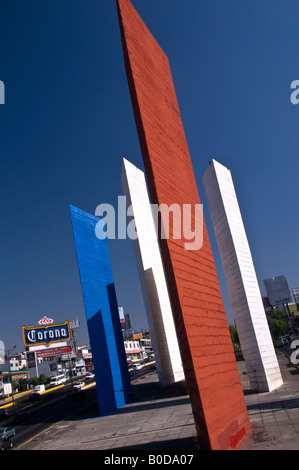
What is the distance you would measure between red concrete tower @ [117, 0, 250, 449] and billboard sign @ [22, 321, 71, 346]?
147ft

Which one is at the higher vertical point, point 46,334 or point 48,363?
point 46,334

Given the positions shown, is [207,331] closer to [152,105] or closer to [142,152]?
[142,152]

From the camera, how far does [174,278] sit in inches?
352

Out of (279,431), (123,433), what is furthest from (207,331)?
(123,433)

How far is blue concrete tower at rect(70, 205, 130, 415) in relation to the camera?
2253 cm

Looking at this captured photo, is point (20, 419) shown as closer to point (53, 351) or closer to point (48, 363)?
point (53, 351)

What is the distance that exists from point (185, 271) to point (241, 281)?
33.8ft

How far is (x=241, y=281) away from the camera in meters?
18.9

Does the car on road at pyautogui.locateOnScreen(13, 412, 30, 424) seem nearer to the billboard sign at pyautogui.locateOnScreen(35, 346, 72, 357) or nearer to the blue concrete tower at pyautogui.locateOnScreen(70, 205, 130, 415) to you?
the blue concrete tower at pyautogui.locateOnScreen(70, 205, 130, 415)

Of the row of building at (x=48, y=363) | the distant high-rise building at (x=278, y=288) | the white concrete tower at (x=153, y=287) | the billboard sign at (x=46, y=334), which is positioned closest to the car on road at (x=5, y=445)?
the white concrete tower at (x=153, y=287)

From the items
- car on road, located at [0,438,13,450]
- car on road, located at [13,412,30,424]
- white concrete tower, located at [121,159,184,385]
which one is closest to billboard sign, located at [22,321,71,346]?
car on road, located at [13,412,30,424]

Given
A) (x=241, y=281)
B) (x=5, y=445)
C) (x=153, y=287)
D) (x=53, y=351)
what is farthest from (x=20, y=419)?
(x=53, y=351)

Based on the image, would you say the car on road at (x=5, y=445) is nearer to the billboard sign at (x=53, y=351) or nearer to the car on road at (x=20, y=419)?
the car on road at (x=20, y=419)

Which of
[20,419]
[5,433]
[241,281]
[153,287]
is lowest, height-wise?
[20,419]
